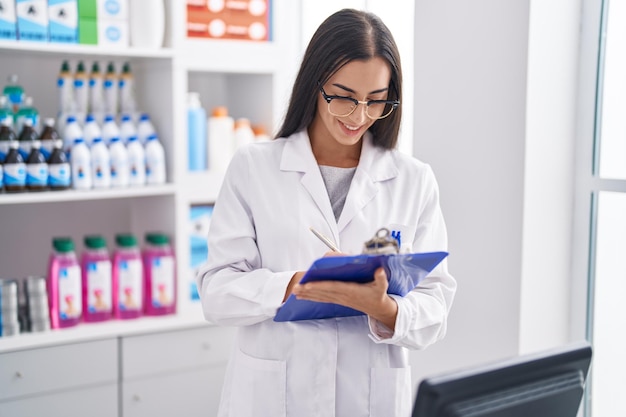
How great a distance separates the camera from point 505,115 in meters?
2.06

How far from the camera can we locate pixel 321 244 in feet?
5.38

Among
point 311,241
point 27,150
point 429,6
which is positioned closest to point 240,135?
point 27,150

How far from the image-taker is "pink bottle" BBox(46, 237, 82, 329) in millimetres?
2633

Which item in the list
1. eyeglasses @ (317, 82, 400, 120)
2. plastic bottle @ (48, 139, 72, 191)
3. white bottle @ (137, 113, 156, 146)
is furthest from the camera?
white bottle @ (137, 113, 156, 146)

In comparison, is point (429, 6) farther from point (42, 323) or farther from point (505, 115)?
point (42, 323)

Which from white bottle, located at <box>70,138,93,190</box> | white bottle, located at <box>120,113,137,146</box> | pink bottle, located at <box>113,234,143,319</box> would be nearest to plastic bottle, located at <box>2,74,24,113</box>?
white bottle, located at <box>70,138,93,190</box>

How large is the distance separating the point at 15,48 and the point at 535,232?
173 centimetres

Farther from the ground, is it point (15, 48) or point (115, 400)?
point (15, 48)

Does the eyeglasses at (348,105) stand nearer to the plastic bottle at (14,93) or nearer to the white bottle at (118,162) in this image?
the white bottle at (118,162)

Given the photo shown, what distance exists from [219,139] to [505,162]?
1.26 metres

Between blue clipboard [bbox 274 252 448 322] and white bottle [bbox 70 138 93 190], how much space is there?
1347 mm

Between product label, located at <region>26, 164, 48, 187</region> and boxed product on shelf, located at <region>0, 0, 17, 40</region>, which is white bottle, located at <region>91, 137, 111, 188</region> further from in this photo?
boxed product on shelf, located at <region>0, 0, 17, 40</region>

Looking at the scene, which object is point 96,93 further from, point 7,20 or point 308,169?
point 308,169

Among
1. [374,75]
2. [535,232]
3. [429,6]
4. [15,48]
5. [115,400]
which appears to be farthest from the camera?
[115,400]
